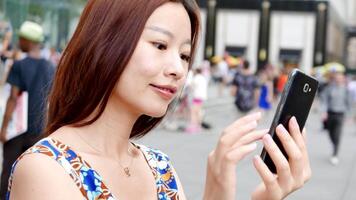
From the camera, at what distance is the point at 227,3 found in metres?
54.2

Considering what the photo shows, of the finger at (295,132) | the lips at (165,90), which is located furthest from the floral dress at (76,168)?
the finger at (295,132)

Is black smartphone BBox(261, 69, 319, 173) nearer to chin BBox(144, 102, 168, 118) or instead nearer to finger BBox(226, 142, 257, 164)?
finger BBox(226, 142, 257, 164)

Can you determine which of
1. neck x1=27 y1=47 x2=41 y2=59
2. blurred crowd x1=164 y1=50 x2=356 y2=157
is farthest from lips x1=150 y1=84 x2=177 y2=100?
blurred crowd x1=164 y1=50 x2=356 y2=157

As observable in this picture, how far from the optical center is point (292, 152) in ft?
5.25

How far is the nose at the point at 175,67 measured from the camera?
1.58 metres

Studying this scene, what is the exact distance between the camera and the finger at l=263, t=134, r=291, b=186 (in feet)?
5.14

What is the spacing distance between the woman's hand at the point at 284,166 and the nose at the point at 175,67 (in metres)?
0.26

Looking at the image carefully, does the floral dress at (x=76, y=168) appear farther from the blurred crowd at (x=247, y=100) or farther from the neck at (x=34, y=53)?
the blurred crowd at (x=247, y=100)

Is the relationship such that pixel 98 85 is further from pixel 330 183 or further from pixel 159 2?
pixel 330 183

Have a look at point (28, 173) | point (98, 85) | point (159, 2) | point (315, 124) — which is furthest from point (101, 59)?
point (315, 124)

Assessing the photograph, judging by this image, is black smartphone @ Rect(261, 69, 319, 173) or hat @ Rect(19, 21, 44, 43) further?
hat @ Rect(19, 21, 44, 43)

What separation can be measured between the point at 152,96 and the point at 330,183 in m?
8.28

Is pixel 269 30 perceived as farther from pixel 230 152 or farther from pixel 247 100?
pixel 230 152

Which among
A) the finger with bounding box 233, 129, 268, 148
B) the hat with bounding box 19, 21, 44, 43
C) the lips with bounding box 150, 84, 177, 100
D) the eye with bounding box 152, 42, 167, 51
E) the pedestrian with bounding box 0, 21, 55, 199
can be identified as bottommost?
the pedestrian with bounding box 0, 21, 55, 199
